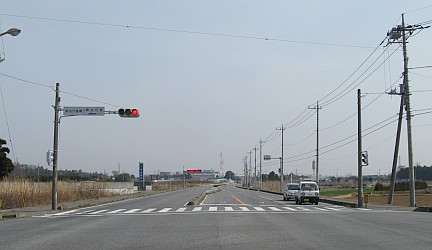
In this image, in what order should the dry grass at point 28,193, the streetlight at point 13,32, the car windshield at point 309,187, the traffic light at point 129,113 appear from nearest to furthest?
the streetlight at point 13,32, the traffic light at point 129,113, the dry grass at point 28,193, the car windshield at point 309,187

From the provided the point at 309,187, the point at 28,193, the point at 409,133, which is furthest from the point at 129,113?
the point at 409,133

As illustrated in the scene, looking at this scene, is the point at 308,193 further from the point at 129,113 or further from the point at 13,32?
the point at 13,32

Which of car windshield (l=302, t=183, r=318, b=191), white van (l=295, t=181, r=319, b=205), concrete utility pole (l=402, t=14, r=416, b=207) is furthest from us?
car windshield (l=302, t=183, r=318, b=191)

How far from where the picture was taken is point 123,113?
30.0 metres

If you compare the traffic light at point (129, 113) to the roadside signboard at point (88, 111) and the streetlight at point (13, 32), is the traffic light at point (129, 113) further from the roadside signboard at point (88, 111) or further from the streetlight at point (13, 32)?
the streetlight at point (13, 32)

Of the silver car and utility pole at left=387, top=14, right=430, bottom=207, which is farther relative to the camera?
the silver car

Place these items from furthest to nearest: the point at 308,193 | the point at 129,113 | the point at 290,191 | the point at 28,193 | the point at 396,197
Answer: the point at 396,197 < the point at 290,191 < the point at 308,193 < the point at 28,193 < the point at 129,113

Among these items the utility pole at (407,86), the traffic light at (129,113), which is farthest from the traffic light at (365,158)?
the traffic light at (129,113)

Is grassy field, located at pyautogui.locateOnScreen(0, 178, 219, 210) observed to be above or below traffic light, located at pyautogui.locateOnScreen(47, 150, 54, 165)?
below

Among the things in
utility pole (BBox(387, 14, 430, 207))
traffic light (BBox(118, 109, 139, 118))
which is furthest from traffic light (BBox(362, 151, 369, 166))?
traffic light (BBox(118, 109, 139, 118))

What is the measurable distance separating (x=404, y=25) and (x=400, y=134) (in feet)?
27.6

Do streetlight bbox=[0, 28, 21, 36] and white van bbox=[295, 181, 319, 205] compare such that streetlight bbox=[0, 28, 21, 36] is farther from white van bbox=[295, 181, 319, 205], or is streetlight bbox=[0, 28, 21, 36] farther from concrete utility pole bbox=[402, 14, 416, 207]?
white van bbox=[295, 181, 319, 205]

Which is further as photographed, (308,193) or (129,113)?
(308,193)

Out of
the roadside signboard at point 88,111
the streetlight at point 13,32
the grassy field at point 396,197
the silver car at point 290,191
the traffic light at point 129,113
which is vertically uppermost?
the streetlight at point 13,32
